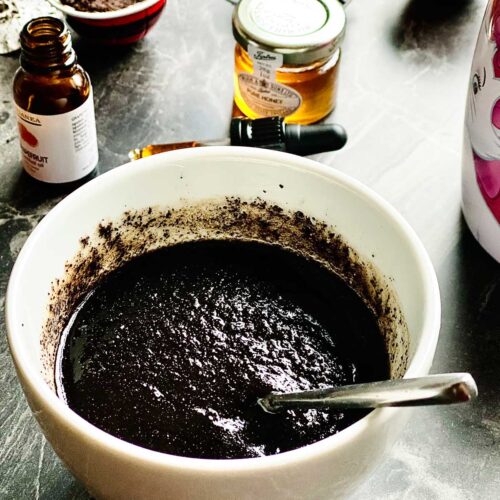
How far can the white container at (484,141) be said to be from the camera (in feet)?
2.63

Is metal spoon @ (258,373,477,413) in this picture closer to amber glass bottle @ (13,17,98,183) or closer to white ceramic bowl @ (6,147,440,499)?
white ceramic bowl @ (6,147,440,499)

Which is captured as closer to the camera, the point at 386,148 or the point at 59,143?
the point at 59,143

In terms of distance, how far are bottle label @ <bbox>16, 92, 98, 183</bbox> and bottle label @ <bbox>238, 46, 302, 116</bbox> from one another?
0.62 ft

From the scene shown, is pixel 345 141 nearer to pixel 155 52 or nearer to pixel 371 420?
pixel 155 52

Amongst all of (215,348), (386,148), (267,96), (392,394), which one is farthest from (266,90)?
(392,394)

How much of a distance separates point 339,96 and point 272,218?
0.38 m

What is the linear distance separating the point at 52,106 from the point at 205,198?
0.24 m

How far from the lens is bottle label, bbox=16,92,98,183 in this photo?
3.07ft

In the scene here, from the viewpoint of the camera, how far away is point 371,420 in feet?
1.78

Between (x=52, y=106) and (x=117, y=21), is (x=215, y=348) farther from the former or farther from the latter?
(x=117, y=21)

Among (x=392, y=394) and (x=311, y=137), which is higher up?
(x=392, y=394)

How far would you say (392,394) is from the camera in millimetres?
534

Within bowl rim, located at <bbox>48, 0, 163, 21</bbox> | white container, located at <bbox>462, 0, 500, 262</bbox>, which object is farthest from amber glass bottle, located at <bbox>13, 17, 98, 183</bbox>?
white container, located at <bbox>462, 0, 500, 262</bbox>

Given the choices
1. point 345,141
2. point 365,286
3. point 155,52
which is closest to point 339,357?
point 365,286
